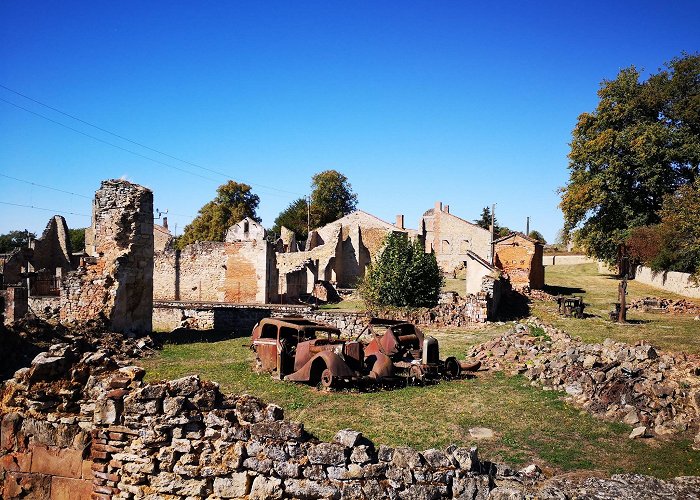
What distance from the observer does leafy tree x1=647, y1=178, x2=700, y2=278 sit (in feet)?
94.6

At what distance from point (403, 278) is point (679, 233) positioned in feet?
60.3

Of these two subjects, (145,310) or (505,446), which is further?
(145,310)

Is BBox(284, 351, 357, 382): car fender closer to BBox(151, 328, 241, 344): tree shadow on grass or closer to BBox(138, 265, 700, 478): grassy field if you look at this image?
BBox(138, 265, 700, 478): grassy field

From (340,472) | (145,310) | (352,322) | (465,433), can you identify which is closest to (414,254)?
(352,322)

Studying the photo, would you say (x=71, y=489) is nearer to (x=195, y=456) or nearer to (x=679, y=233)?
(x=195, y=456)

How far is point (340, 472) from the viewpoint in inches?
210

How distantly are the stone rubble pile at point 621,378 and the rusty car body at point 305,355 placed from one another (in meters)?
4.66

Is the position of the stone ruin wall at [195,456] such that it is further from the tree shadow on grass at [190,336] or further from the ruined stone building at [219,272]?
the ruined stone building at [219,272]

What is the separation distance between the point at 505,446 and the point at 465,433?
84 cm

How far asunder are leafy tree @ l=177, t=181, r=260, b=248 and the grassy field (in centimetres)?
4582

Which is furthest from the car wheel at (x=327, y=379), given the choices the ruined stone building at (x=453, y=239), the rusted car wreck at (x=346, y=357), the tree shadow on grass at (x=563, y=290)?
the ruined stone building at (x=453, y=239)

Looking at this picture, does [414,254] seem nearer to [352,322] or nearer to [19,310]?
[352,322]

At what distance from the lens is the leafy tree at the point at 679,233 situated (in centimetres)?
2883

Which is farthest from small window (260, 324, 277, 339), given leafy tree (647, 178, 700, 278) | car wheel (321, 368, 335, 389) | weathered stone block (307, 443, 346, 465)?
leafy tree (647, 178, 700, 278)
